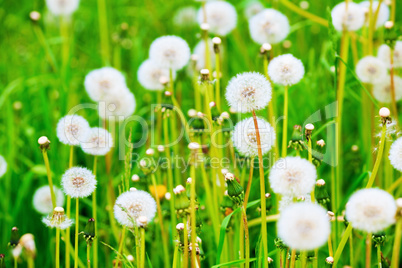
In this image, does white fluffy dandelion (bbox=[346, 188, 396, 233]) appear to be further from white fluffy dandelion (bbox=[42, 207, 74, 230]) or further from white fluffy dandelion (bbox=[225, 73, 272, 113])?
Result: white fluffy dandelion (bbox=[42, 207, 74, 230])

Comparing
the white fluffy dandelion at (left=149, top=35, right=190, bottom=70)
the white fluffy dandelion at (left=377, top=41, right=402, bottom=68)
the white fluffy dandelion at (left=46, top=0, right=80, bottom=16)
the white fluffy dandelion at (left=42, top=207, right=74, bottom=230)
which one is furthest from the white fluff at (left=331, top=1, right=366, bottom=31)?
the white fluffy dandelion at (left=46, top=0, right=80, bottom=16)

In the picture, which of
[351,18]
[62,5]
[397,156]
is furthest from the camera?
[62,5]

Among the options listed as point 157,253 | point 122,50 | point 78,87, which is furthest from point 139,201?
point 122,50

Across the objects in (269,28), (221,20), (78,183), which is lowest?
(78,183)

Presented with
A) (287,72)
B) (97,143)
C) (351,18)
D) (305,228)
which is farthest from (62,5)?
(305,228)

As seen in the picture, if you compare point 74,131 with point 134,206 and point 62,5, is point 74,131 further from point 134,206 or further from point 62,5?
point 62,5

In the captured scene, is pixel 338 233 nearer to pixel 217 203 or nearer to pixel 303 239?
pixel 217 203
